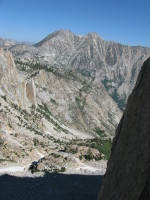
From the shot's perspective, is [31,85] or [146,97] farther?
[31,85]

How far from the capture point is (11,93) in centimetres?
14112

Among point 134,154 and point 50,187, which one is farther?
point 50,187

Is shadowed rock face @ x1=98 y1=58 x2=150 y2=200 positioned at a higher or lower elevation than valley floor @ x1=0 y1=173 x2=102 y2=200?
higher

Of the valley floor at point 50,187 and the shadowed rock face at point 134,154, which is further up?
the shadowed rock face at point 134,154

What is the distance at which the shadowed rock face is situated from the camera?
16.3m

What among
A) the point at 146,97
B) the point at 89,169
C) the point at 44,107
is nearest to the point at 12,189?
the point at 89,169

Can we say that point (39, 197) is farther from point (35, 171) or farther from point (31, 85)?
point (31, 85)

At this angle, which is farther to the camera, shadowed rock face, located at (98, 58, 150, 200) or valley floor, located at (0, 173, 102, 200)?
valley floor, located at (0, 173, 102, 200)

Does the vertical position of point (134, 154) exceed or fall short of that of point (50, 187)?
it exceeds it

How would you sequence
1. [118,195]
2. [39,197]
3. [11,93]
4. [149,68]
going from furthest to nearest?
[11,93] < [39,197] < [149,68] < [118,195]

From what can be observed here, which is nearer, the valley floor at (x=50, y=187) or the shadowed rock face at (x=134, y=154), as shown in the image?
the shadowed rock face at (x=134, y=154)

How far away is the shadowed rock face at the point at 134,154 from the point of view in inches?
640

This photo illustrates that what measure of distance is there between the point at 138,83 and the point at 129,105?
181 centimetres

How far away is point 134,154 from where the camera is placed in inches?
736
